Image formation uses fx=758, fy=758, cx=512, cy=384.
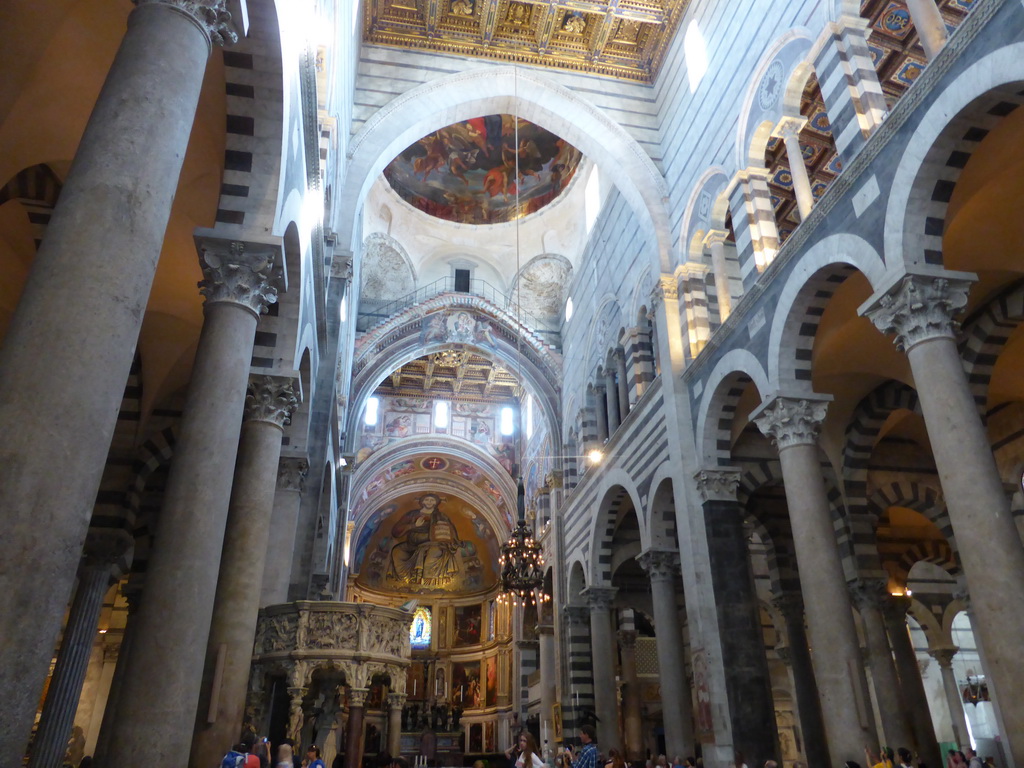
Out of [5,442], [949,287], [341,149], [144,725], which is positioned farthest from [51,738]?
[949,287]

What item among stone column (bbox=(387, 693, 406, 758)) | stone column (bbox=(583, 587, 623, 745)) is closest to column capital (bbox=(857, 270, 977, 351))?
stone column (bbox=(387, 693, 406, 758))

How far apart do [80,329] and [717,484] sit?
1015cm

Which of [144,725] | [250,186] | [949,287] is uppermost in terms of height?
[250,186]

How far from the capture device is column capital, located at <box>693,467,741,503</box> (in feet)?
39.2

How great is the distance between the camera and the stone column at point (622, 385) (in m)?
16.4

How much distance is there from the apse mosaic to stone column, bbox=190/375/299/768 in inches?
1034

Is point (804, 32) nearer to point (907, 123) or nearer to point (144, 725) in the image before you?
point (907, 123)

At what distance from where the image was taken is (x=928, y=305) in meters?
7.13

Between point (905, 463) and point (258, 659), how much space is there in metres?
11.9

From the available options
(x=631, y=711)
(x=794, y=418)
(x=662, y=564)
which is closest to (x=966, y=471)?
(x=794, y=418)

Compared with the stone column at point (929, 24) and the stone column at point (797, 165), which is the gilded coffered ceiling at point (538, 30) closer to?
the stone column at point (797, 165)

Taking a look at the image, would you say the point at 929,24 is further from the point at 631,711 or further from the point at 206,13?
the point at 631,711

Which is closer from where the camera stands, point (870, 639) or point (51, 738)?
point (51, 738)

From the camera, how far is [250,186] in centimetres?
689
